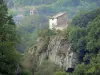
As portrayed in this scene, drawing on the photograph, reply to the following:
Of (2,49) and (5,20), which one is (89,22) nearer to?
(5,20)

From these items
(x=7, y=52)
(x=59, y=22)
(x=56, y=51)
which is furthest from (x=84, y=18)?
(x=7, y=52)

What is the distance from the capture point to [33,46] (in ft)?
127

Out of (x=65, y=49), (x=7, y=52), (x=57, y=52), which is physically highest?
(x=7, y=52)

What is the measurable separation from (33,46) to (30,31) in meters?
25.7

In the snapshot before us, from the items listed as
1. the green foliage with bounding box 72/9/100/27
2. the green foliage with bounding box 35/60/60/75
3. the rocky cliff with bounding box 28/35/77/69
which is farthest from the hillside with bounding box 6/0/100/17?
the green foliage with bounding box 35/60/60/75

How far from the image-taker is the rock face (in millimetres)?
35750

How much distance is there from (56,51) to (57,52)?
0.49ft

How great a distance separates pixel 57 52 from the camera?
121 feet

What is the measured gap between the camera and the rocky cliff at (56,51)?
117 feet

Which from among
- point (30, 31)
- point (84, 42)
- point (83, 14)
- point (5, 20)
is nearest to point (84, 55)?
point (84, 42)

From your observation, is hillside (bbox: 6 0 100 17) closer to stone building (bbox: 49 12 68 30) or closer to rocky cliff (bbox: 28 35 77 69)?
stone building (bbox: 49 12 68 30)

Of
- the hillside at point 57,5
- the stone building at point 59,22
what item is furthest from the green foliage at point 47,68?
the hillside at point 57,5

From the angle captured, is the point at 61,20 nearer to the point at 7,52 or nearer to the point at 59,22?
the point at 59,22

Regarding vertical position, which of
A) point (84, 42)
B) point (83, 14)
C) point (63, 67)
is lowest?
point (63, 67)
